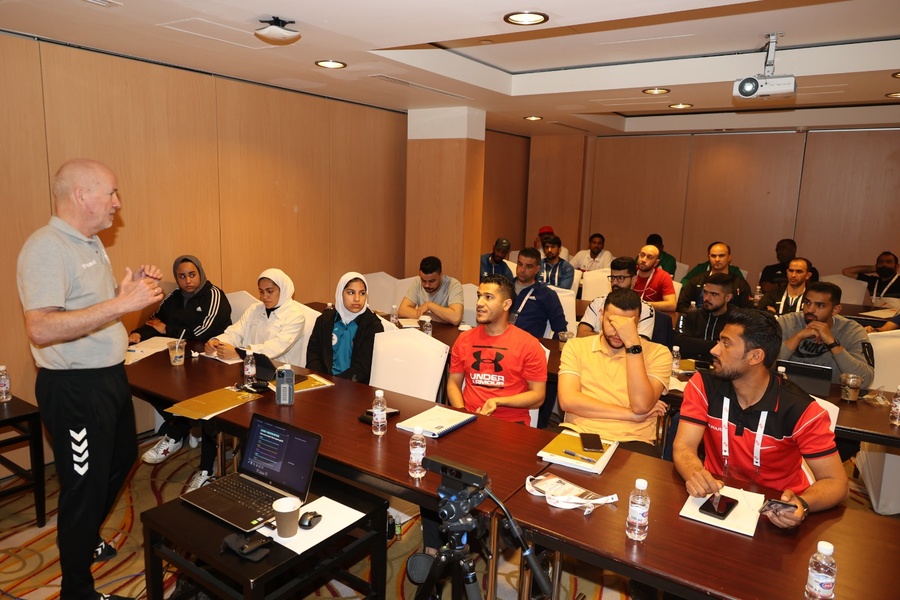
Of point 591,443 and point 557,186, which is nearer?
point 591,443

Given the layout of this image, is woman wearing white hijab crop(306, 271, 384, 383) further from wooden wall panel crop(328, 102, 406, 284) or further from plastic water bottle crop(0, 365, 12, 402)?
wooden wall panel crop(328, 102, 406, 284)

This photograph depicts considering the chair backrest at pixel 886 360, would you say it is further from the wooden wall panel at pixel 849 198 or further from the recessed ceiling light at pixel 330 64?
the wooden wall panel at pixel 849 198

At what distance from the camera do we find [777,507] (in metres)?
2.02

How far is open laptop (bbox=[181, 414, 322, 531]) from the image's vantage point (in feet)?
7.35

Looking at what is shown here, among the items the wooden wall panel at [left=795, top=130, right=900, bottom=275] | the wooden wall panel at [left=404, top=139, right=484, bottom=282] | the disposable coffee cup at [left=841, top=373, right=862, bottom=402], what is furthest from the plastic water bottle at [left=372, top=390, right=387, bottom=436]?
the wooden wall panel at [left=795, top=130, right=900, bottom=275]

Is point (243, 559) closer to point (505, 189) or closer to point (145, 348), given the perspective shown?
point (145, 348)

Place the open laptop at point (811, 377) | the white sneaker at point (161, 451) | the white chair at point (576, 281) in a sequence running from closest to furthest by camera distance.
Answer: the open laptop at point (811, 377), the white sneaker at point (161, 451), the white chair at point (576, 281)

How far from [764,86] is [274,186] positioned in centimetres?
428

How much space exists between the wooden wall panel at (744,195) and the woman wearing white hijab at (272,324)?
291 inches

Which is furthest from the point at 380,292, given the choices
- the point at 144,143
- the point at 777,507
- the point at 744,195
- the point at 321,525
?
the point at 744,195

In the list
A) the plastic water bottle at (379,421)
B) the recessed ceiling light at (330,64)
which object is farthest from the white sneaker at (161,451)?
the recessed ceiling light at (330,64)

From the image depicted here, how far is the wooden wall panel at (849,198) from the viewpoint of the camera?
8281 mm

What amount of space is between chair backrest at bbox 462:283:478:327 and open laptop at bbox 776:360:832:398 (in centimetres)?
289

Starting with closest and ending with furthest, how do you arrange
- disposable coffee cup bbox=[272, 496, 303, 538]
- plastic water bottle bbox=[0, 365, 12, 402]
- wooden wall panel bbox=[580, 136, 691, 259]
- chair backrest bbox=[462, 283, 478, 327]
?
disposable coffee cup bbox=[272, 496, 303, 538] < plastic water bottle bbox=[0, 365, 12, 402] < chair backrest bbox=[462, 283, 478, 327] < wooden wall panel bbox=[580, 136, 691, 259]
